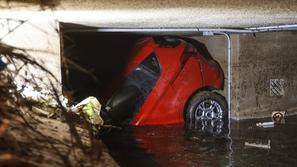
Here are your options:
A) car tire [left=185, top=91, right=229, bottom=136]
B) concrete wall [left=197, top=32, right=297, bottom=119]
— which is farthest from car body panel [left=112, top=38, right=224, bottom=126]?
concrete wall [left=197, top=32, right=297, bottom=119]

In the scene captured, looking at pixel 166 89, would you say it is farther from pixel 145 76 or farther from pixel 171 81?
pixel 145 76

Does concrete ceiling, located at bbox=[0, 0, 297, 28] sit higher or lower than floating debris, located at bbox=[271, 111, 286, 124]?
higher

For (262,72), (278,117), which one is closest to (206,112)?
(278,117)

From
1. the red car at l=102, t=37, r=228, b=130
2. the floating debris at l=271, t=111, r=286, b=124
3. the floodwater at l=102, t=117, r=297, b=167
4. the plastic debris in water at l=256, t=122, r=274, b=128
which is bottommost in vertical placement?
the floodwater at l=102, t=117, r=297, b=167

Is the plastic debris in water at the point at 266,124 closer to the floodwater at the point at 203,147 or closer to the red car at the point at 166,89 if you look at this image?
the floodwater at the point at 203,147

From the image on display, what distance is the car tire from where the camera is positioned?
8.41m

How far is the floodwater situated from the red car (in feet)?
1.12

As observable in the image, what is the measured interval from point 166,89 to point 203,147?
187cm

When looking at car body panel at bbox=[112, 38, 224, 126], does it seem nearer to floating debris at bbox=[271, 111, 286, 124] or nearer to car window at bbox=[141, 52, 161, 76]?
car window at bbox=[141, 52, 161, 76]

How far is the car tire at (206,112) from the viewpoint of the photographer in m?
8.41

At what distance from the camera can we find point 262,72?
30.3ft

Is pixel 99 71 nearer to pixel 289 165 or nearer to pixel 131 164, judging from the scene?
pixel 131 164

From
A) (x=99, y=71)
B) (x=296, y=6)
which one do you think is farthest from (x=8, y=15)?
(x=99, y=71)

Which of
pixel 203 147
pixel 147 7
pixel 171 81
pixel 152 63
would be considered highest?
pixel 152 63
